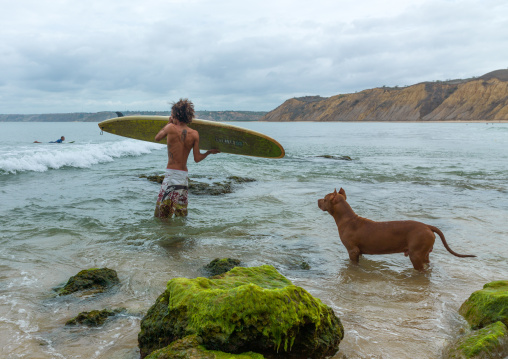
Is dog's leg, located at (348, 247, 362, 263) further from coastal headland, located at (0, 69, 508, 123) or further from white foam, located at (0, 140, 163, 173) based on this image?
coastal headland, located at (0, 69, 508, 123)

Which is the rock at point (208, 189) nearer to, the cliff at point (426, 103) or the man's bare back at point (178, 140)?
the man's bare back at point (178, 140)

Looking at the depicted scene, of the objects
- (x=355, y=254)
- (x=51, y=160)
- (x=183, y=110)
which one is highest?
(x=183, y=110)

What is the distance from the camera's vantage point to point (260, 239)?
276 inches

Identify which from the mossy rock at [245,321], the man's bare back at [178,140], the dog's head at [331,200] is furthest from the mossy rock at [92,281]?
the dog's head at [331,200]

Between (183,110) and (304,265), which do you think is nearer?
(304,265)

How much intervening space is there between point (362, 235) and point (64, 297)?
3726mm

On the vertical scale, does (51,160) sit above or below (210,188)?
above

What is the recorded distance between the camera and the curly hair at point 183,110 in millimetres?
6918

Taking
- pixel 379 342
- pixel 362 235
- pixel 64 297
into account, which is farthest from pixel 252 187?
pixel 379 342

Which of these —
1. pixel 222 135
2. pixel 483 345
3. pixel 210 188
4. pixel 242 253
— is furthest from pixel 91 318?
pixel 210 188

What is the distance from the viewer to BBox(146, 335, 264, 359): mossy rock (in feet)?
8.36

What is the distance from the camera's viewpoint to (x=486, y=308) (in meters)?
3.62

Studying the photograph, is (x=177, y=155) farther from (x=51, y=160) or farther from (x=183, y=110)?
(x=51, y=160)

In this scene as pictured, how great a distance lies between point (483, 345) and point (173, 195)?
5568mm
